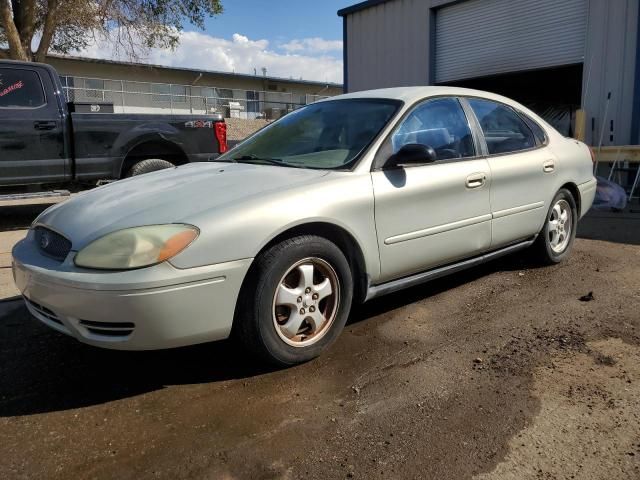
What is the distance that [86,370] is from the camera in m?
3.11

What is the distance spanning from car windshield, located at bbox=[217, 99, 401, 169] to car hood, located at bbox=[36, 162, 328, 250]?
0.21 metres

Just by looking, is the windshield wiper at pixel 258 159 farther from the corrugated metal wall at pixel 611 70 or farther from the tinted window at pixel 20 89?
the corrugated metal wall at pixel 611 70

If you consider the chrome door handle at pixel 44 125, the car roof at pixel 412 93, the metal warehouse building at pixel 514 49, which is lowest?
the chrome door handle at pixel 44 125

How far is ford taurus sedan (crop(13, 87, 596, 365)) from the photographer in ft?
8.62

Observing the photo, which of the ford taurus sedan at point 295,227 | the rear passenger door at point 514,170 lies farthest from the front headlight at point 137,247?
the rear passenger door at point 514,170

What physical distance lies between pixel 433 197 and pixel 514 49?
394 inches

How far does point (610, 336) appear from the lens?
3465mm

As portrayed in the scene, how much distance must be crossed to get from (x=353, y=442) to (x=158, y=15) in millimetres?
17411

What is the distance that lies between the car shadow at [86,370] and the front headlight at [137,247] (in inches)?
27.9

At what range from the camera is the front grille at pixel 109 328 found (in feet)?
8.54

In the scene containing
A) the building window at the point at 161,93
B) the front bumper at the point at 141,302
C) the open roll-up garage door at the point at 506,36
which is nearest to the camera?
the front bumper at the point at 141,302

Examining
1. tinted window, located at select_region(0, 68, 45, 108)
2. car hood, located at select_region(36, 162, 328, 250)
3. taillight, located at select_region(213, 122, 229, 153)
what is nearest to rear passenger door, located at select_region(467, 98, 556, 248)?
car hood, located at select_region(36, 162, 328, 250)

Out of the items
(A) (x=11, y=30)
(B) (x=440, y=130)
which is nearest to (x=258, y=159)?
(B) (x=440, y=130)

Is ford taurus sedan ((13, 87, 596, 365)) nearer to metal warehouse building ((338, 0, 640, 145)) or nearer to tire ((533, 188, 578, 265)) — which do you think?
tire ((533, 188, 578, 265))
